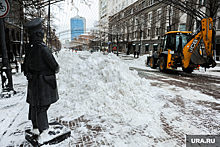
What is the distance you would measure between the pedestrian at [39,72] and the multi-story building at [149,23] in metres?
14.3

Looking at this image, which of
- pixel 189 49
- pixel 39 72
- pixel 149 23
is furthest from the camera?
pixel 149 23

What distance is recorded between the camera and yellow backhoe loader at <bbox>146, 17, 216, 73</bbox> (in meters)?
8.99

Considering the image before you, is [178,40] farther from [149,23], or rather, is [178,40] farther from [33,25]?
[149,23]

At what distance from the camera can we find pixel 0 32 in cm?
520

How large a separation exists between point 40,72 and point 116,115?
2.40 meters

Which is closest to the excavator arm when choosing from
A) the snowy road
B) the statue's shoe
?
the snowy road

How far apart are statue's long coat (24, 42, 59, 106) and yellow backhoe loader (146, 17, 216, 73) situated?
9.75m

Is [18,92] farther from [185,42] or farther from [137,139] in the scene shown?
[185,42]

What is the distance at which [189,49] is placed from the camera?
9711mm

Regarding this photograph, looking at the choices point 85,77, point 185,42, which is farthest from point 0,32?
point 185,42

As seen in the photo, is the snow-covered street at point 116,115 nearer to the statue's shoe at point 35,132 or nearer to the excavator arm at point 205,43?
the statue's shoe at point 35,132

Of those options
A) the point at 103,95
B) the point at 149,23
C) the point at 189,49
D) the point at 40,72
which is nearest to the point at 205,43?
the point at 189,49

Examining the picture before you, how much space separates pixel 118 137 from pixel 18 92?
502cm

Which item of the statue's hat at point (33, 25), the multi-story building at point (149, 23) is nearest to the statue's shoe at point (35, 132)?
the statue's hat at point (33, 25)
